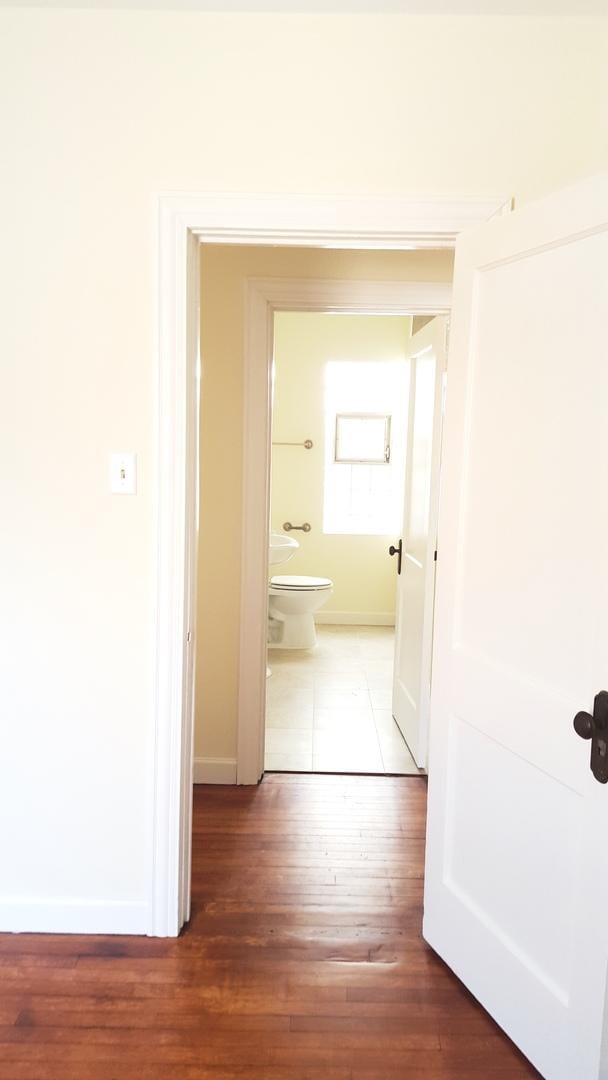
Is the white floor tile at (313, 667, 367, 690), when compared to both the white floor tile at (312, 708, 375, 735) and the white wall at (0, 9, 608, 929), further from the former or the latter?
the white wall at (0, 9, 608, 929)

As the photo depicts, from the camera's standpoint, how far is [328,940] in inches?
85.7

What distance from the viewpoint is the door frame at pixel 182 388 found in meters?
1.94

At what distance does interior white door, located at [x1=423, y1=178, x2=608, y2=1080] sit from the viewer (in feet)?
5.06

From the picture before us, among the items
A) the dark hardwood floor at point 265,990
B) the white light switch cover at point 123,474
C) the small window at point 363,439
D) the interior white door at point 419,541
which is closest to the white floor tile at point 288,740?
the interior white door at point 419,541

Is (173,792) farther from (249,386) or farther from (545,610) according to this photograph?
(249,386)

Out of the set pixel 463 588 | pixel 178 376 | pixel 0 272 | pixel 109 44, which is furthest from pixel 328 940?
pixel 109 44

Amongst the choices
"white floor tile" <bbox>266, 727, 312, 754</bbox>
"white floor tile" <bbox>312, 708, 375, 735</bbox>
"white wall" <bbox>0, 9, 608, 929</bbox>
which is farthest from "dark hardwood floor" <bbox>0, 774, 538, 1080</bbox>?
"white floor tile" <bbox>312, 708, 375, 735</bbox>

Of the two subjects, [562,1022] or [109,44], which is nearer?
[562,1022]

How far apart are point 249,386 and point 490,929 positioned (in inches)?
82.0

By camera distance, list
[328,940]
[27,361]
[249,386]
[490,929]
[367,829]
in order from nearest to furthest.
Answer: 1. [490,929]
2. [27,361]
3. [328,940]
4. [367,829]
5. [249,386]

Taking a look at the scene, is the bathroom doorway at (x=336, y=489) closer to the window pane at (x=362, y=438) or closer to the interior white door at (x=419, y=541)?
the window pane at (x=362, y=438)

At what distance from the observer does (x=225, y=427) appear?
121 inches

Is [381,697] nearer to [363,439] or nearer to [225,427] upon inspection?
[225,427]

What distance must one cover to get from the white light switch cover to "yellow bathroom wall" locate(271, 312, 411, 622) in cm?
400
